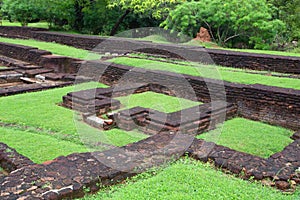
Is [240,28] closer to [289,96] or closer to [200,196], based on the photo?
[289,96]

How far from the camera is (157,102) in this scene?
8.15 m

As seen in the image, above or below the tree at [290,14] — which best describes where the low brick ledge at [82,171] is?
below

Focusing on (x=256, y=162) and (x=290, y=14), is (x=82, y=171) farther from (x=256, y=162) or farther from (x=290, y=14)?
(x=290, y=14)

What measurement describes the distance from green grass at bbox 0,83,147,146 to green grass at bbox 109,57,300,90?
327 cm

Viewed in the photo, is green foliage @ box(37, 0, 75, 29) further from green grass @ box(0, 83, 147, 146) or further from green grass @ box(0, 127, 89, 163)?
green grass @ box(0, 127, 89, 163)

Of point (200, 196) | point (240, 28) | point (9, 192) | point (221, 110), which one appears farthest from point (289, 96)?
point (240, 28)

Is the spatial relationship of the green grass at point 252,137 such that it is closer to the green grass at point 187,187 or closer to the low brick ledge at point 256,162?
the low brick ledge at point 256,162

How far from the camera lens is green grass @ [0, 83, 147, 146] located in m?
6.21

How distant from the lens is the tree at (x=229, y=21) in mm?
15516

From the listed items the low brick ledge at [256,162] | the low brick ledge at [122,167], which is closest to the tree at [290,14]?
the low brick ledge at [122,167]

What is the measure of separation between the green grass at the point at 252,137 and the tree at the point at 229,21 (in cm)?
934

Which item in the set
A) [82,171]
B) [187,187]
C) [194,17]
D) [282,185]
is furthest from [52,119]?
[194,17]

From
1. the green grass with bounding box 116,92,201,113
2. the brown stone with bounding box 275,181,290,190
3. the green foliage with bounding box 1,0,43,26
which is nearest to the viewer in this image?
the brown stone with bounding box 275,181,290,190

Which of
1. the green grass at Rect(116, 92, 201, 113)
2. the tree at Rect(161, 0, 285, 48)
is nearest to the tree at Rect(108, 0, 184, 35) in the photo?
the tree at Rect(161, 0, 285, 48)
